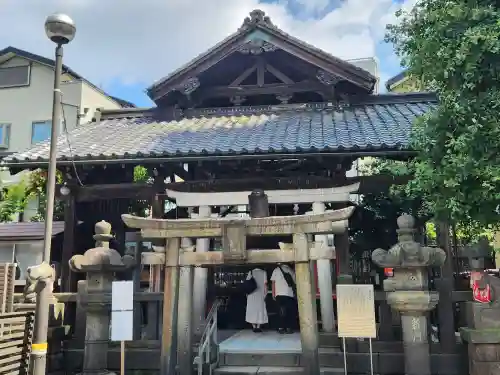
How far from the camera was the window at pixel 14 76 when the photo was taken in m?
27.0

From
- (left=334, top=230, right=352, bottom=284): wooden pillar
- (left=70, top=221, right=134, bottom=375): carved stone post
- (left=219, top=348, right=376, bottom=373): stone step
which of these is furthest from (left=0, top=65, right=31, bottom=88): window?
(left=219, top=348, right=376, bottom=373): stone step

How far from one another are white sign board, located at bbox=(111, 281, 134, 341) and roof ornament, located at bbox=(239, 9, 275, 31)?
751 centimetres

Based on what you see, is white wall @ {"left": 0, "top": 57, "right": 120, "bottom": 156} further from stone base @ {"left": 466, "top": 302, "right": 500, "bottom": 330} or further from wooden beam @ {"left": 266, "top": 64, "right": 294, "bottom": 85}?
stone base @ {"left": 466, "top": 302, "right": 500, "bottom": 330}

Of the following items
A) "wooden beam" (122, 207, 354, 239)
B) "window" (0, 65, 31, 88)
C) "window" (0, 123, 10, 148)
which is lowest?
"wooden beam" (122, 207, 354, 239)

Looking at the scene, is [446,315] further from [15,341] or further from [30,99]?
[30,99]

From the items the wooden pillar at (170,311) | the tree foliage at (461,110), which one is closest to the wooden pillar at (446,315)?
the tree foliage at (461,110)

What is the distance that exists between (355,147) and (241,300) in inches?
224

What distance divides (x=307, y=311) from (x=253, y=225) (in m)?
1.38

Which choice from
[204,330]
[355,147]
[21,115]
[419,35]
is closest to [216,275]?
[204,330]

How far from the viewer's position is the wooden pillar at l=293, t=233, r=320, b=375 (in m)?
6.39

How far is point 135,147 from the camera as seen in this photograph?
9.93 m

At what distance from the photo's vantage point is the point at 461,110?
6508 millimetres

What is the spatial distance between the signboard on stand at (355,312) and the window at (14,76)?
2556 cm

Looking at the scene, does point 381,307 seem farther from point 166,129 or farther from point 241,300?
point 166,129
